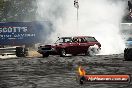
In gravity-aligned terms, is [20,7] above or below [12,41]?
above

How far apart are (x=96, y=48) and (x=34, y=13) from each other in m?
60.3

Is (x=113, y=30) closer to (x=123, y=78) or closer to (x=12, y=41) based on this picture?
(x=12, y=41)

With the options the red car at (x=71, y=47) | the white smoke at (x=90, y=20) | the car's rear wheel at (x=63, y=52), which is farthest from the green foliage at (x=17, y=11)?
the car's rear wheel at (x=63, y=52)

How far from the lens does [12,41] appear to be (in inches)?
1785

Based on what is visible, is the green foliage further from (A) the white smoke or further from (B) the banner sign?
(B) the banner sign

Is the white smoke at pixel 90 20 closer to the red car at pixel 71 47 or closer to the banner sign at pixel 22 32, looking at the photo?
the banner sign at pixel 22 32

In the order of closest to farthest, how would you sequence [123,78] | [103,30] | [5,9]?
[123,78] → [103,30] → [5,9]

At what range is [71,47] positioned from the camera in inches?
1090

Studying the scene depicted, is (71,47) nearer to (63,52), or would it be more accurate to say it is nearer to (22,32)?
(63,52)

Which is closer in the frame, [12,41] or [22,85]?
[22,85]

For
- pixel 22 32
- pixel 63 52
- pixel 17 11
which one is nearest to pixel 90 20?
pixel 22 32

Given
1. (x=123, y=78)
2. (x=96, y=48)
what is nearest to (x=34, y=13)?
(x=96, y=48)

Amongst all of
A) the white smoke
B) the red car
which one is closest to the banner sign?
the white smoke

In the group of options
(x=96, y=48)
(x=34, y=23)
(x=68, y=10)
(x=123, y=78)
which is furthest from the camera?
(x=68, y=10)
